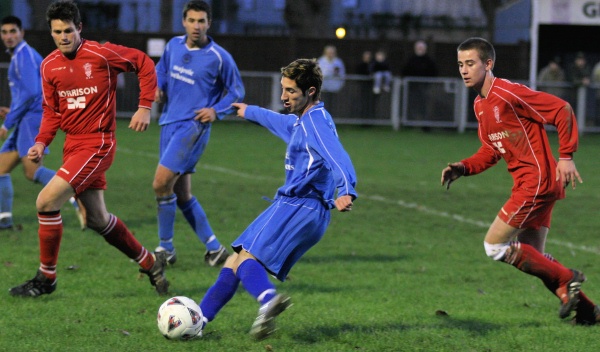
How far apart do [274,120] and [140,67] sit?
1.60 metres

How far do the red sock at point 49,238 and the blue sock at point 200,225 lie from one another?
72.2 inches

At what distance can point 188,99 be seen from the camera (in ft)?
27.7

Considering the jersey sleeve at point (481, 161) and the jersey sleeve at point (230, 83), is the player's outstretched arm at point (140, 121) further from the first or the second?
the jersey sleeve at point (481, 161)

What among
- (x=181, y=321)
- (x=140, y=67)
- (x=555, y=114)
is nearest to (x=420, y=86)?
(x=140, y=67)

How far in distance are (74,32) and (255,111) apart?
1571 mm

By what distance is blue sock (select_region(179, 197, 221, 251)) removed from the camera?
8.60m

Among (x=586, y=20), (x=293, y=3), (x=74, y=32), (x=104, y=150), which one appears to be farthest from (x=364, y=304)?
(x=293, y=3)

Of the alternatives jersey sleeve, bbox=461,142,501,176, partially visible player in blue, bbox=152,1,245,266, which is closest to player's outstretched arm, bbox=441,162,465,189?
jersey sleeve, bbox=461,142,501,176

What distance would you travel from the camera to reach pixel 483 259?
9.13 metres

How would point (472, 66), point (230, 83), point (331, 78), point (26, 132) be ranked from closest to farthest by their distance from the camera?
point (472, 66), point (230, 83), point (26, 132), point (331, 78)

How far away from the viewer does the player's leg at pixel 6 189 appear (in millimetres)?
10023

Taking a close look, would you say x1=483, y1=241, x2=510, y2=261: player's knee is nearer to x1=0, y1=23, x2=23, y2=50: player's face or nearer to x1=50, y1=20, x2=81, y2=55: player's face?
x1=50, y1=20, x2=81, y2=55: player's face

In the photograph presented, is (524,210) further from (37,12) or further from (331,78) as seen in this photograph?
(37,12)

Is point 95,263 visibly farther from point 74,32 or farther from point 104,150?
point 74,32
